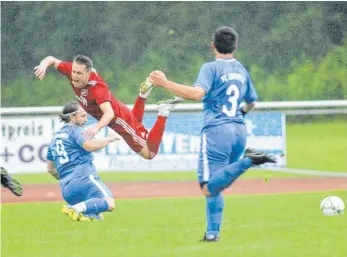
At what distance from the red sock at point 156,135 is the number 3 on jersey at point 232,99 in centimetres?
224

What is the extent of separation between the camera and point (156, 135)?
38.3 feet

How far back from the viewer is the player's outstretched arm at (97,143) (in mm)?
10225

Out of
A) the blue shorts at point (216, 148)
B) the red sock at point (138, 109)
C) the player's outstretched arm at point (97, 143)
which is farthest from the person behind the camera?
the red sock at point (138, 109)

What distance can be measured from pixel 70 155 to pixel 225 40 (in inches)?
105

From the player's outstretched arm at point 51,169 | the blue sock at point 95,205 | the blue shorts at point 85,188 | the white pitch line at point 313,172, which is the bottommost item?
the white pitch line at point 313,172

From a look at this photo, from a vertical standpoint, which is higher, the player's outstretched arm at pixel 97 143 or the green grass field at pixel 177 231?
the player's outstretched arm at pixel 97 143

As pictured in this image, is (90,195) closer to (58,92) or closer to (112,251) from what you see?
(112,251)

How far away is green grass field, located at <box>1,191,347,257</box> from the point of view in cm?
903

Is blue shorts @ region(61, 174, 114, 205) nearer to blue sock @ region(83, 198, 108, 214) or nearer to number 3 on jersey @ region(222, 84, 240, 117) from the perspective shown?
blue sock @ region(83, 198, 108, 214)

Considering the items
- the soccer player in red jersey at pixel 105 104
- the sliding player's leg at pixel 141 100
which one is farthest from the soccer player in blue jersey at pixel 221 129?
the sliding player's leg at pixel 141 100

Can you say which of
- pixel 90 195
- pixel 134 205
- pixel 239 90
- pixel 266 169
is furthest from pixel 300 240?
pixel 266 169

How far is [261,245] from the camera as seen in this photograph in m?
9.26

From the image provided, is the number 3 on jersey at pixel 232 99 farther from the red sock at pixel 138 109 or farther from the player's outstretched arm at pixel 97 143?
the red sock at pixel 138 109

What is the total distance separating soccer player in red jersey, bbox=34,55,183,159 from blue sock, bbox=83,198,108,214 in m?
0.83
